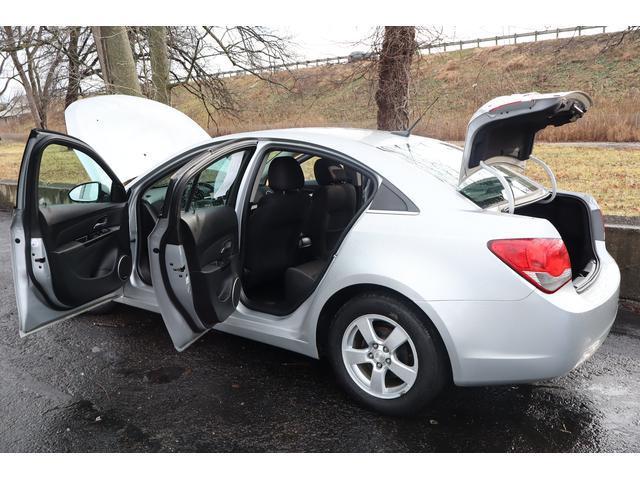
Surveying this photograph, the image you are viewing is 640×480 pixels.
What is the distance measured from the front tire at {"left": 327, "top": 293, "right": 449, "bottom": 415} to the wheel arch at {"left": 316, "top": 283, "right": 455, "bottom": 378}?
1cm

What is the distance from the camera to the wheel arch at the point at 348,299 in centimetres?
254

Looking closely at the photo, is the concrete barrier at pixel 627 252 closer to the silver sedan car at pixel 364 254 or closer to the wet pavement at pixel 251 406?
the wet pavement at pixel 251 406

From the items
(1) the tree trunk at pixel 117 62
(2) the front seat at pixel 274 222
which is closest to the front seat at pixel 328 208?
(2) the front seat at pixel 274 222

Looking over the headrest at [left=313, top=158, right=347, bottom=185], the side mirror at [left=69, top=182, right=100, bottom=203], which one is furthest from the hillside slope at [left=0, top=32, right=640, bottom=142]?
the side mirror at [left=69, top=182, right=100, bottom=203]

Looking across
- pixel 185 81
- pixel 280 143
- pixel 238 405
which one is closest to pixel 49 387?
pixel 238 405

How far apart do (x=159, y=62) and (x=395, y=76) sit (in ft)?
21.8

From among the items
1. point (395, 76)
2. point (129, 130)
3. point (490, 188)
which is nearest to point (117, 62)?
point (395, 76)

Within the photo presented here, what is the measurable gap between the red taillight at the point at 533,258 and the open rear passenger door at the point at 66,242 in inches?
94.4

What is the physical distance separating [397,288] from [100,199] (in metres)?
2.13

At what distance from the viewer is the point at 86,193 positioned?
345cm

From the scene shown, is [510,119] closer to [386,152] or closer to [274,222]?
[386,152]

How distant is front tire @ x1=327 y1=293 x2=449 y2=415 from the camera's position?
255 cm

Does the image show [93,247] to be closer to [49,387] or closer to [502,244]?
[49,387]

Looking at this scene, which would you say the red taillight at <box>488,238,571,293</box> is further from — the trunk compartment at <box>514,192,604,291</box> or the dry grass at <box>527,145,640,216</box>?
the dry grass at <box>527,145,640,216</box>
